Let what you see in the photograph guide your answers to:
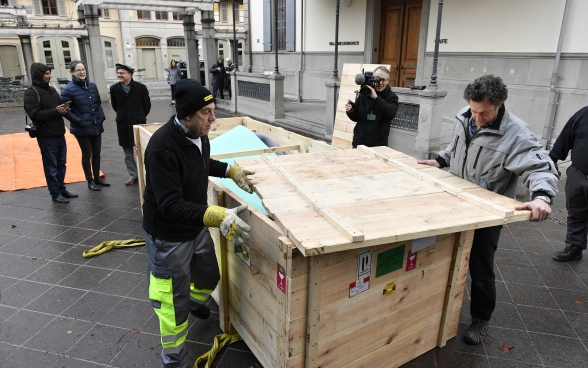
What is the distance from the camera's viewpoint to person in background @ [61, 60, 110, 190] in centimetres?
600

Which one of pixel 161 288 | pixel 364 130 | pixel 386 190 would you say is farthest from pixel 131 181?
pixel 386 190

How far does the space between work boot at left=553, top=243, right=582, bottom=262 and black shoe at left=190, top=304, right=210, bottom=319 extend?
3.79 metres

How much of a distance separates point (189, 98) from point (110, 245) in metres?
3.00

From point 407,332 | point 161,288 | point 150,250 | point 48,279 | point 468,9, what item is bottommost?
point 48,279

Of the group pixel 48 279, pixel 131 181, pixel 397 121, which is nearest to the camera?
pixel 48 279

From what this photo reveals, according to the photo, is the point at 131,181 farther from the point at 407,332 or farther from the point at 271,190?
the point at 407,332

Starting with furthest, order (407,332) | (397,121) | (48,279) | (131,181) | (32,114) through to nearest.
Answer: (397,121)
(131,181)
(32,114)
(48,279)
(407,332)

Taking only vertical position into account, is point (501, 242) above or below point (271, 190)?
below

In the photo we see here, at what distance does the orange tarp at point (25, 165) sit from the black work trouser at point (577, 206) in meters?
7.32

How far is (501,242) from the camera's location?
4898 mm

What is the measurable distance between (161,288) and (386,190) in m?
1.61

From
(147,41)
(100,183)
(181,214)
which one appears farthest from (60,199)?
(147,41)

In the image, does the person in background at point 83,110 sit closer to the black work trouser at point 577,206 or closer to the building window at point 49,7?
the black work trouser at point 577,206

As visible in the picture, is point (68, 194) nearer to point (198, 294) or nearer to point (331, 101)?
point (198, 294)
